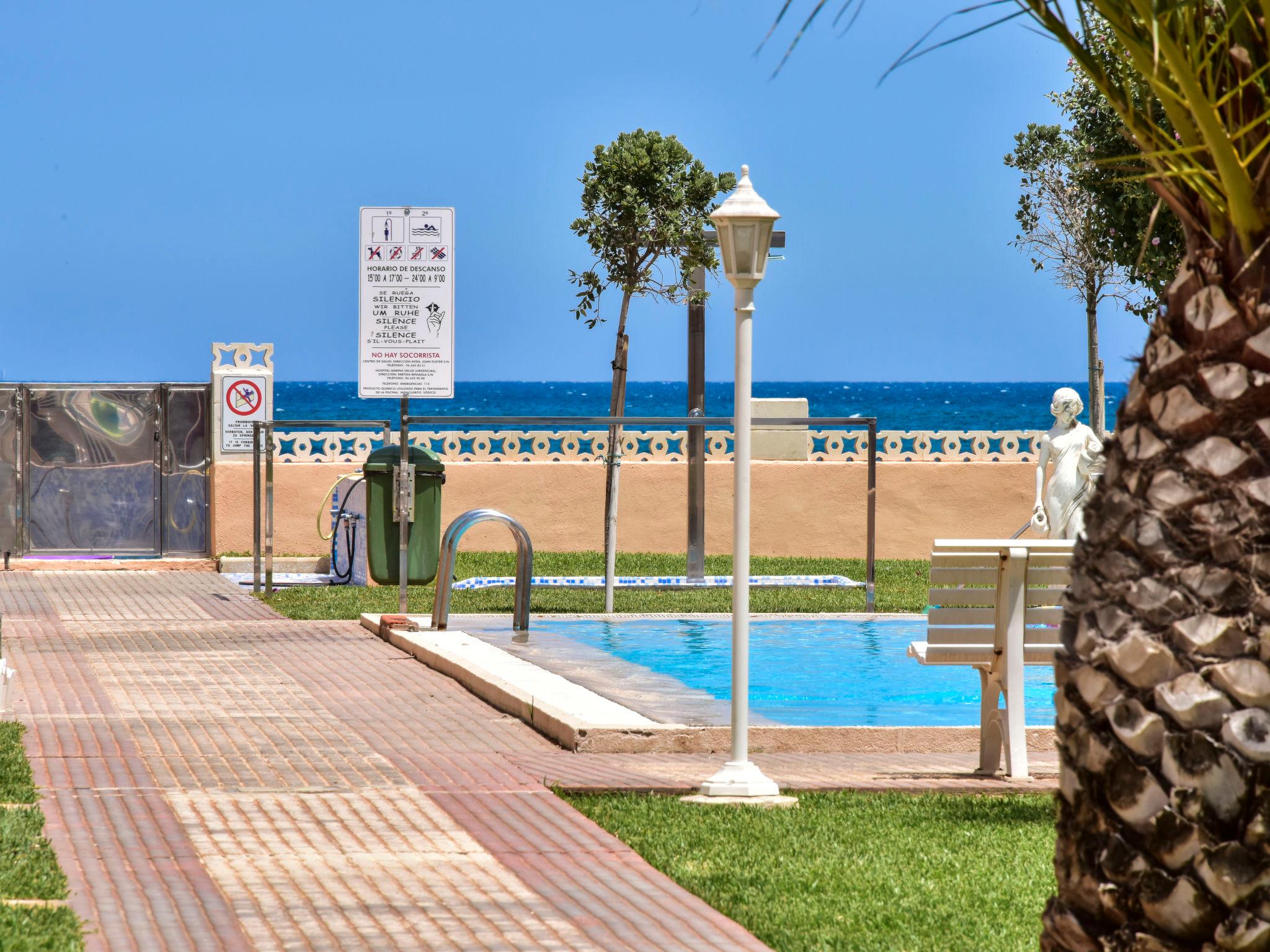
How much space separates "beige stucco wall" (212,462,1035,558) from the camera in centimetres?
1922

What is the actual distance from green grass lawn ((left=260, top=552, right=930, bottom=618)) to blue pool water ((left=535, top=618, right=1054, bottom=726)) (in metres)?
0.69

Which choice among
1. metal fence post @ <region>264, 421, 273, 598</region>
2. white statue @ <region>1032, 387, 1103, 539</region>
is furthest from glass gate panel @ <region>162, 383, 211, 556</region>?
white statue @ <region>1032, 387, 1103, 539</region>

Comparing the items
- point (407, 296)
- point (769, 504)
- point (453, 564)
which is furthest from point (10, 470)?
point (769, 504)

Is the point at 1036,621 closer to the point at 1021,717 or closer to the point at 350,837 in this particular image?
the point at 1021,717

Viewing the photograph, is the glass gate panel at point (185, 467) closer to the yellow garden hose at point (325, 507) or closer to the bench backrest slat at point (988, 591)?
the yellow garden hose at point (325, 507)

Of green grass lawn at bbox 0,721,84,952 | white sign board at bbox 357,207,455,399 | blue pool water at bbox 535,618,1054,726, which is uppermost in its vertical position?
white sign board at bbox 357,207,455,399

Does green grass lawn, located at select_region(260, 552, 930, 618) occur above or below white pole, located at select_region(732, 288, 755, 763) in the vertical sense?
below

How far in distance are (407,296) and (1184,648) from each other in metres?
10.5

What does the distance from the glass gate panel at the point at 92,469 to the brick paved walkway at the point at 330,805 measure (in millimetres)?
7002

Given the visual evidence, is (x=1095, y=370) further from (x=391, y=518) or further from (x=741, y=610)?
(x=741, y=610)

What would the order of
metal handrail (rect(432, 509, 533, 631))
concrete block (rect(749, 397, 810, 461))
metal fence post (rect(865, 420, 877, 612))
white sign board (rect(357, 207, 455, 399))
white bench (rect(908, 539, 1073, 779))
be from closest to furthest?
white bench (rect(908, 539, 1073, 779))
metal handrail (rect(432, 509, 533, 631))
white sign board (rect(357, 207, 455, 399))
metal fence post (rect(865, 420, 877, 612))
concrete block (rect(749, 397, 810, 461))

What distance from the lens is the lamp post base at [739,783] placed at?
642 cm

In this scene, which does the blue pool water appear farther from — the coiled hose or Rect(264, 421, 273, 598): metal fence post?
the coiled hose

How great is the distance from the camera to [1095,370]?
20.6m
